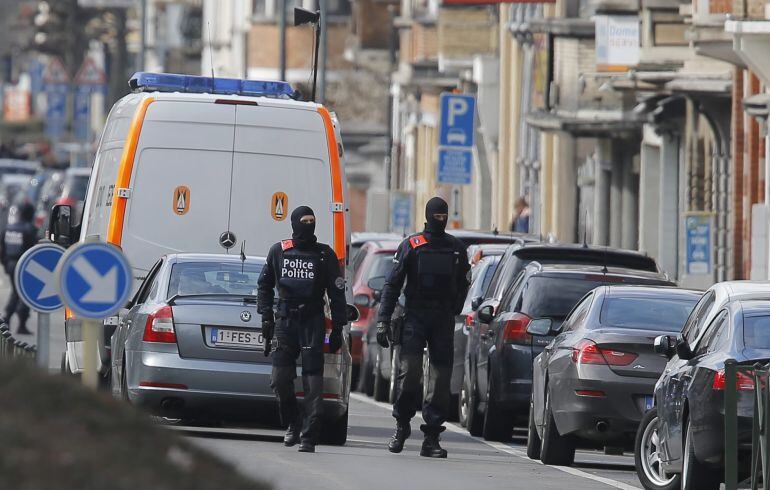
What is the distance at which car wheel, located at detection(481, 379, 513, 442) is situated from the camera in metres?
18.1

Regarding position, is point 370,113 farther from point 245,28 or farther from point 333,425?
point 333,425

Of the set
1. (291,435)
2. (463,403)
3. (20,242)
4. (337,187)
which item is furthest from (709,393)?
(20,242)

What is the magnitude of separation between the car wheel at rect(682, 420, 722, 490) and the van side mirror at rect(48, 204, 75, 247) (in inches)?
328

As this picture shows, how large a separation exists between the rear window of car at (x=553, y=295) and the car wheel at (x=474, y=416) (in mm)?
1583

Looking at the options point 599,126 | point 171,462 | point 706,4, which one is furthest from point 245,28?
point 171,462

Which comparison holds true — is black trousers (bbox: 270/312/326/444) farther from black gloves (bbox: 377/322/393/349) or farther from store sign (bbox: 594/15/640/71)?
store sign (bbox: 594/15/640/71)

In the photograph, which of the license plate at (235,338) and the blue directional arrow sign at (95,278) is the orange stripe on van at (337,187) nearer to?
the license plate at (235,338)

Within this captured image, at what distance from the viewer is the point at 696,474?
12414 mm

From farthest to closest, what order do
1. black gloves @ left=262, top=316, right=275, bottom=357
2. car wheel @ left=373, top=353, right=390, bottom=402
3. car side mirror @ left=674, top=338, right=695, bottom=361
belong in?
car wheel @ left=373, top=353, right=390, bottom=402, black gloves @ left=262, top=316, right=275, bottom=357, car side mirror @ left=674, top=338, right=695, bottom=361

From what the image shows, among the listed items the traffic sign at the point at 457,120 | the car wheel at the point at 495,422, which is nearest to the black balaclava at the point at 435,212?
the car wheel at the point at 495,422

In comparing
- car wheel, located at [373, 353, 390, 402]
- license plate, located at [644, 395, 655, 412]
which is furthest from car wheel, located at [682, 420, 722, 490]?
car wheel, located at [373, 353, 390, 402]

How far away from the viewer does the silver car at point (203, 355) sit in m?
15.4

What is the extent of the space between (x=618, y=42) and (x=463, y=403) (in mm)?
14871

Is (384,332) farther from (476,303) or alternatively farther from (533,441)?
(476,303)
